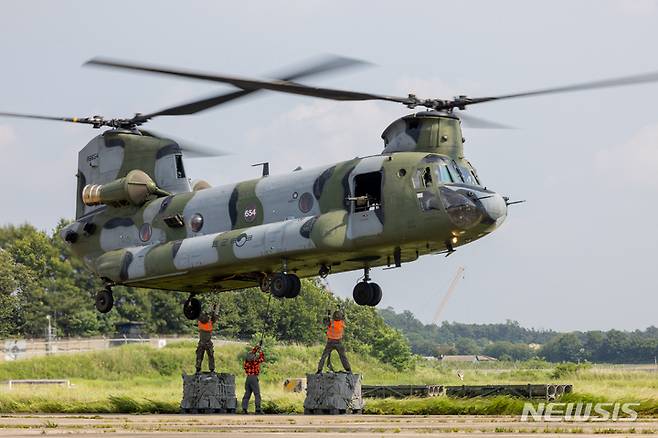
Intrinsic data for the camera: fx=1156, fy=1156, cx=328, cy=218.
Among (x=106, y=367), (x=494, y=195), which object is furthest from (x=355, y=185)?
(x=106, y=367)

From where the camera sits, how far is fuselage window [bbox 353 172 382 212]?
86.1 feet

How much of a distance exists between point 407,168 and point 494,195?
2.05 metres

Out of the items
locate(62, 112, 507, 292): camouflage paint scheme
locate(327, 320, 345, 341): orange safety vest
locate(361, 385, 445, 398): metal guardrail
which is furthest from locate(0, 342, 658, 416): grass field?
locate(62, 112, 507, 292): camouflage paint scheme

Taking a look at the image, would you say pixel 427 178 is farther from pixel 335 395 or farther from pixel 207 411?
pixel 207 411

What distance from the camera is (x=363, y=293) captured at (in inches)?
1144

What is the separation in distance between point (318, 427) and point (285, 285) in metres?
7.99

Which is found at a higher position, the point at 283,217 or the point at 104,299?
the point at 283,217

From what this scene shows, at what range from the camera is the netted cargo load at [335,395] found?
26.9 m

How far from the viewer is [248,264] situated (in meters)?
28.1

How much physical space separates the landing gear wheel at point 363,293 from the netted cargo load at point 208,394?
3.92m

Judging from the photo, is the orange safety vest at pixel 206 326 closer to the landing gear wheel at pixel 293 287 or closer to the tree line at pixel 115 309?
the landing gear wheel at pixel 293 287

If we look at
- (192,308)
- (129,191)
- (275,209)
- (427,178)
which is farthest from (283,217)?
(192,308)

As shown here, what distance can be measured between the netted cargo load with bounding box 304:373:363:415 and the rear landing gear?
206 cm

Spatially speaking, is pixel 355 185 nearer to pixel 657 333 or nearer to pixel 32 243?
pixel 32 243
